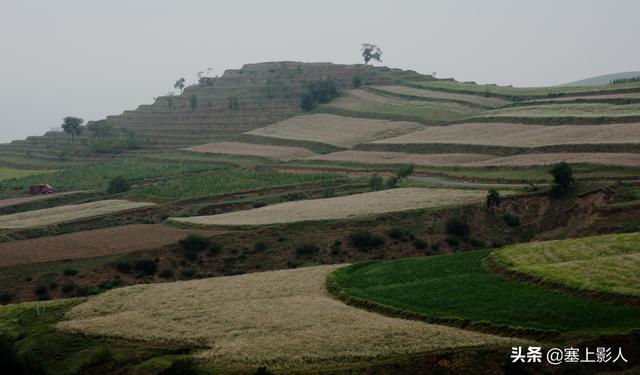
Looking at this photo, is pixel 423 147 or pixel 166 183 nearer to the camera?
pixel 166 183

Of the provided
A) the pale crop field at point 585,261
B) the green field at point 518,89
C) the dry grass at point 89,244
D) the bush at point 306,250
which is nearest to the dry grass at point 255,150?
the green field at point 518,89

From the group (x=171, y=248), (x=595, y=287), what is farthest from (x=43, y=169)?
(x=595, y=287)

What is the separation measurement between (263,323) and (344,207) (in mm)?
34942

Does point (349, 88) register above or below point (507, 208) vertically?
above

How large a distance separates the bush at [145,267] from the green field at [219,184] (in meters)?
31.9

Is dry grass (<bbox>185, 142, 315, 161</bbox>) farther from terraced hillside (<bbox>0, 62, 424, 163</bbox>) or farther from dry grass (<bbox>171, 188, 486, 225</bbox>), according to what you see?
dry grass (<bbox>171, 188, 486, 225</bbox>)

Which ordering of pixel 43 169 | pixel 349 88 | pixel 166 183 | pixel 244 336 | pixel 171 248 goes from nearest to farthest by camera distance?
pixel 244 336 → pixel 171 248 → pixel 166 183 → pixel 43 169 → pixel 349 88

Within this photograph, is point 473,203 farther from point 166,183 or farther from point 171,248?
point 166,183

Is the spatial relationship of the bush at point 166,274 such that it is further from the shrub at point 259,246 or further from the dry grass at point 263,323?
the dry grass at point 263,323

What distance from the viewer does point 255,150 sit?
123375 millimetres

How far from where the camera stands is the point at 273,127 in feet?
463

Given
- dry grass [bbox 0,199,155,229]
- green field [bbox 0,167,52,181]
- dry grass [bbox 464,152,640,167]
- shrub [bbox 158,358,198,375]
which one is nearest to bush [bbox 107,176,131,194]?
dry grass [bbox 0,199,155,229]

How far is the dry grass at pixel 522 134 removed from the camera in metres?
90.2

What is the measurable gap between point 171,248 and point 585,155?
4589 cm
